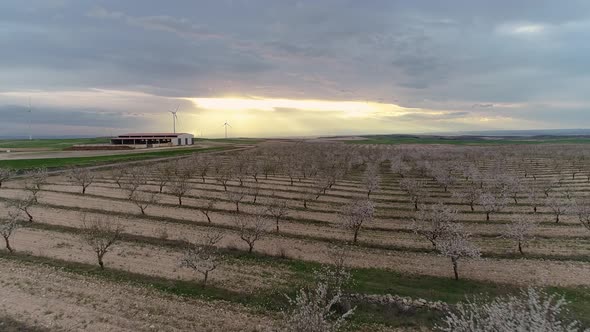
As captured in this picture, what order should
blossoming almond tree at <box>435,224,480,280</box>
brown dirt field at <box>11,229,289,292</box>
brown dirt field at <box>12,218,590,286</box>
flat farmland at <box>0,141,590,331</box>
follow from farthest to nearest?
1. brown dirt field at <box>12,218,590,286</box>
2. brown dirt field at <box>11,229,289,292</box>
3. blossoming almond tree at <box>435,224,480,280</box>
4. flat farmland at <box>0,141,590,331</box>

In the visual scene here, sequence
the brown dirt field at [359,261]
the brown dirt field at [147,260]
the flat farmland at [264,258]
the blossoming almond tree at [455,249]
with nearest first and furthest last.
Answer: the flat farmland at [264,258] < the blossoming almond tree at [455,249] < the brown dirt field at [147,260] < the brown dirt field at [359,261]

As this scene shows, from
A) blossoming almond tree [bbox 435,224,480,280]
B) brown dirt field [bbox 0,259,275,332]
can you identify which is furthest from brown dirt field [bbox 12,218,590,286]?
brown dirt field [bbox 0,259,275,332]

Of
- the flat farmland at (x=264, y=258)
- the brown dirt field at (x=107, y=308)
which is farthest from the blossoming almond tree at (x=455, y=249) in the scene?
the brown dirt field at (x=107, y=308)

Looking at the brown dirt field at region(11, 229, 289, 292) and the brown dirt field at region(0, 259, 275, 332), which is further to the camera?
the brown dirt field at region(11, 229, 289, 292)

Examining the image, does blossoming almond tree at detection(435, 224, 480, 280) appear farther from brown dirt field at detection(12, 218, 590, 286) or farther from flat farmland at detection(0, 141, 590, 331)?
brown dirt field at detection(12, 218, 590, 286)

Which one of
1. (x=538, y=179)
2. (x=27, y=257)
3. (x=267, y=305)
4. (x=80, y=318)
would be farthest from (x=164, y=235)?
(x=538, y=179)

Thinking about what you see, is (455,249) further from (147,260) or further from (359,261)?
(147,260)

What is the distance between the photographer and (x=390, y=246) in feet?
122

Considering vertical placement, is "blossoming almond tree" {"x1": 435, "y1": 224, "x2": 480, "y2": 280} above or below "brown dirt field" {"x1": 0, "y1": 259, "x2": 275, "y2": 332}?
above

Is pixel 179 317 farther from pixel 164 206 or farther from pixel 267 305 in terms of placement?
pixel 164 206

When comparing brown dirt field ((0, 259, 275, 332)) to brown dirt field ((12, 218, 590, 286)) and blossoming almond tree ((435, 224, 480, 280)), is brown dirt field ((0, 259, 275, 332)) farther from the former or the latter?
blossoming almond tree ((435, 224, 480, 280))

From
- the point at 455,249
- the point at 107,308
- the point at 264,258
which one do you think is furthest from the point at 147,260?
the point at 455,249

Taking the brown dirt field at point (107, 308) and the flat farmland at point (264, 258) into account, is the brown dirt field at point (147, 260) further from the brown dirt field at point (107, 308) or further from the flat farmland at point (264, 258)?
the brown dirt field at point (107, 308)

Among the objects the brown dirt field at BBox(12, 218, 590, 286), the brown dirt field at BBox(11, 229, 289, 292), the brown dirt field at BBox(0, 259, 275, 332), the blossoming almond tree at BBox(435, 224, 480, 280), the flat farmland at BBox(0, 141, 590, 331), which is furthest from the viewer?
the brown dirt field at BBox(12, 218, 590, 286)
